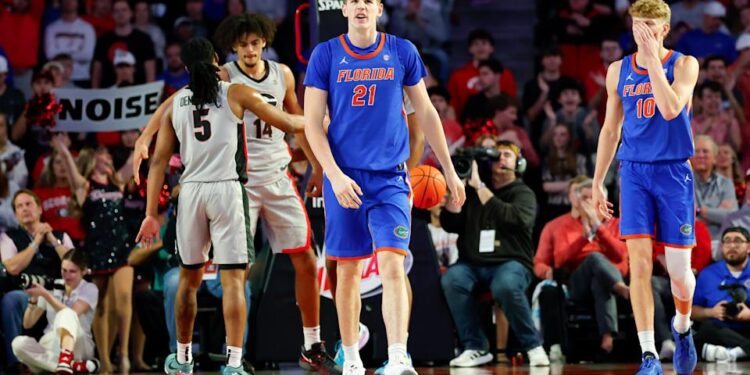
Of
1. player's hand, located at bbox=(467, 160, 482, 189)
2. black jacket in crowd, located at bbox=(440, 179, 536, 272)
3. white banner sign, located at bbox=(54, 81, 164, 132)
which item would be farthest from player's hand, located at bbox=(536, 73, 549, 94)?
white banner sign, located at bbox=(54, 81, 164, 132)

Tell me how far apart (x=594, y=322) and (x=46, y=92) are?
18.9 ft

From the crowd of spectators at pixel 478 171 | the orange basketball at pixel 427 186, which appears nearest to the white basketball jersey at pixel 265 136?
the orange basketball at pixel 427 186

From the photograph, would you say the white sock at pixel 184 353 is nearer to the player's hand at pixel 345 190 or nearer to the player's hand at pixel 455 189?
the player's hand at pixel 345 190

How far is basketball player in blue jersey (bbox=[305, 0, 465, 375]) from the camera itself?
6.80 metres

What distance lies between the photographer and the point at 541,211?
489 inches

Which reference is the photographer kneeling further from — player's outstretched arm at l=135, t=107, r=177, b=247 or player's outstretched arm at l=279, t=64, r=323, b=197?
player's outstretched arm at l=279, t=64, r=323, b=197

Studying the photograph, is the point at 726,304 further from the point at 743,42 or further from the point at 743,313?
the point at 743,42

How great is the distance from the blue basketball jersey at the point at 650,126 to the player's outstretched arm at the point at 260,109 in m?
1.99

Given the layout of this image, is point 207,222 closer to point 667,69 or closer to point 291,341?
point 291,341

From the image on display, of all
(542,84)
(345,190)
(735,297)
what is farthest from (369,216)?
(542,84)

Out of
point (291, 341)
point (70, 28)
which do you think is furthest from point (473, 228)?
point (70, 28)

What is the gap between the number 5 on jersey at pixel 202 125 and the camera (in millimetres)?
7816

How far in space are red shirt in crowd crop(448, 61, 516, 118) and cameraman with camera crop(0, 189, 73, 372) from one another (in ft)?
15.8

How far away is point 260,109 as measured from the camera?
7.77m
